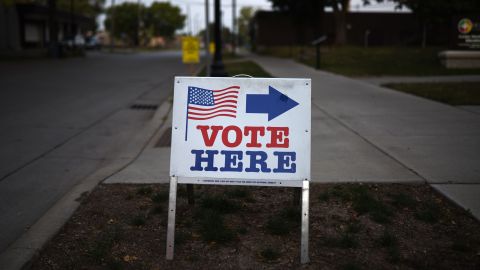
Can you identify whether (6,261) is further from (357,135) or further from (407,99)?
(407,99)

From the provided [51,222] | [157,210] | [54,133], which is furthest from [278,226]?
[54,133]

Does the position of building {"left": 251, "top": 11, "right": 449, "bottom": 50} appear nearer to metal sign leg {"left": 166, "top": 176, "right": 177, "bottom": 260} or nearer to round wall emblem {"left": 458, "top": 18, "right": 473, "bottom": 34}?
round wall emblem {"left": 458, "top": 18, "right": 473, "bottom": 34}

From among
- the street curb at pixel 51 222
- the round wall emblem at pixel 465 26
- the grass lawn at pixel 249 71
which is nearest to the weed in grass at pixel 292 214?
the street curb at pixel 51 222

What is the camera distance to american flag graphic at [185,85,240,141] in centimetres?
421

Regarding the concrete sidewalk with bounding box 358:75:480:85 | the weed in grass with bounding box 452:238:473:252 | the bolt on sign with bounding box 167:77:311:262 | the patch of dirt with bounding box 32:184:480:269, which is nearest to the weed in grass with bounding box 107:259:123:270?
the patch of dirt with bounding box 32:184:480:269

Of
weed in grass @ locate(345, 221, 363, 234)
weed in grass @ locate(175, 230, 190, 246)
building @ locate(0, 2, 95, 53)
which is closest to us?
weed in grass @ locate(175, 230, 190, 246)

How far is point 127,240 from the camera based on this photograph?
14.3 ft

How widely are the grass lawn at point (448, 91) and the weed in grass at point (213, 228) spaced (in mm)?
8085

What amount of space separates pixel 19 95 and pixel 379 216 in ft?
39.8

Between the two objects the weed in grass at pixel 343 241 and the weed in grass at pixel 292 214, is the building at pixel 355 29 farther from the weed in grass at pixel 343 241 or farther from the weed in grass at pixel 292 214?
the weed in grass at pixel 343 241

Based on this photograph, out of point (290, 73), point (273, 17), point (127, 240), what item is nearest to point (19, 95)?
point (290, 73)

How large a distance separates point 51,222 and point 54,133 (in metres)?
4.99

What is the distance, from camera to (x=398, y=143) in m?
7.65

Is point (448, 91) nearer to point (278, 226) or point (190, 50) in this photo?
point (190, 50)
